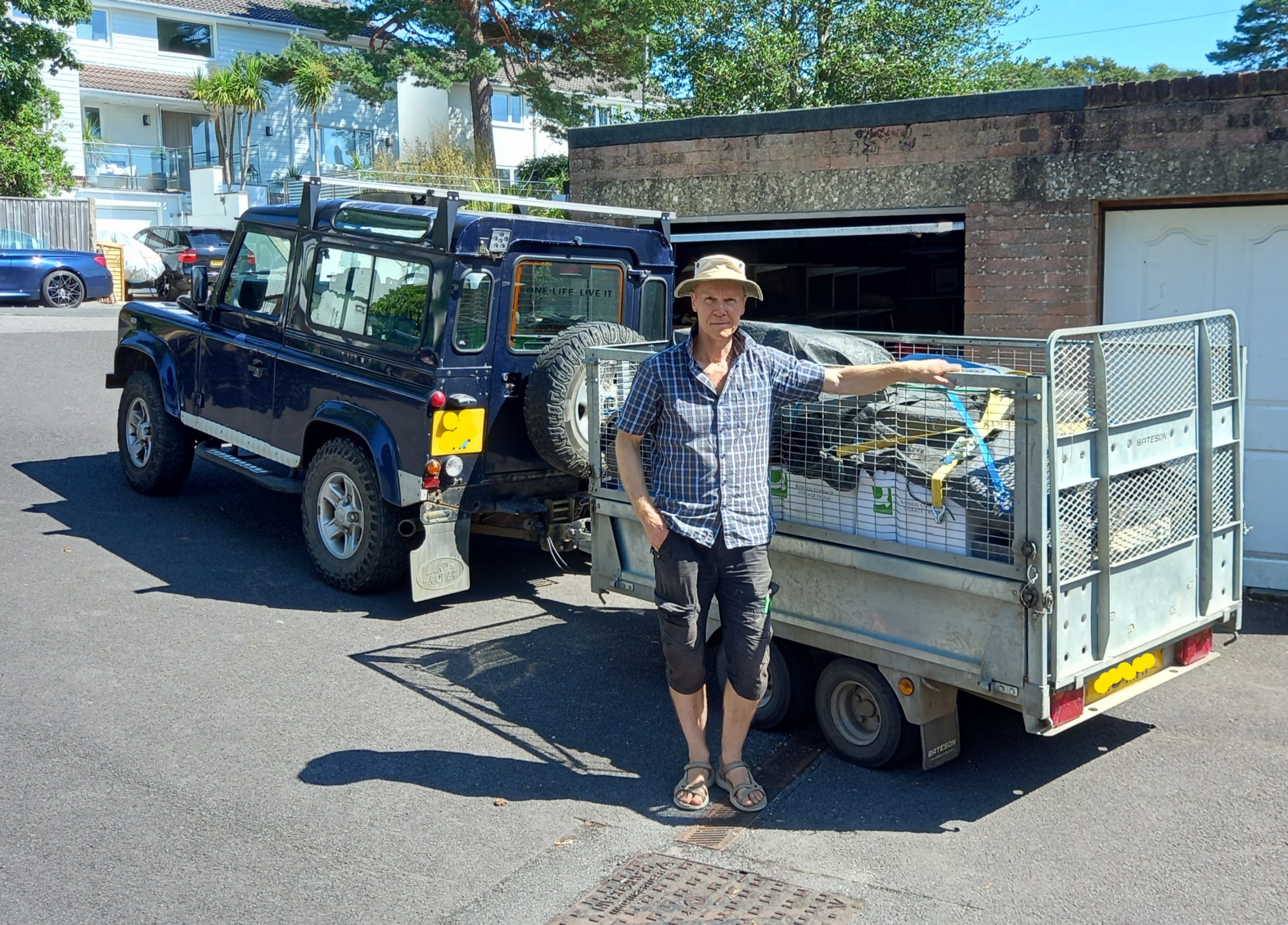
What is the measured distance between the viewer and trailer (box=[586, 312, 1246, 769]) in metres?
4.40

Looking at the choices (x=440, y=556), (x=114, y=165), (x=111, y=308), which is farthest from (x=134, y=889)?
(x=114, y=165)

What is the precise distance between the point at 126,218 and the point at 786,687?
36161 mm

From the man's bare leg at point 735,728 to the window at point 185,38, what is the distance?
41167 mm

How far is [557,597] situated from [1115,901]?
414 cm

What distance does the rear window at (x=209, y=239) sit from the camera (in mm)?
25469

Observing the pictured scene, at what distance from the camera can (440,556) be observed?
6922mm

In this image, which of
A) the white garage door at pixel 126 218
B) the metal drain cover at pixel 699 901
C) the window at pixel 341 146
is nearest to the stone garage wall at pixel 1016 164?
the metal drain cover at pixel 699 901

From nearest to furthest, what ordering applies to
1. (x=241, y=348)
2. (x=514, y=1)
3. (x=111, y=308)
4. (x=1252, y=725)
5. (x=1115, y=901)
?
(x=1115, y=901)
(x=1252, y=725)
(x=241, y=348)
(x=111, y=308)
(x=514, y=1)

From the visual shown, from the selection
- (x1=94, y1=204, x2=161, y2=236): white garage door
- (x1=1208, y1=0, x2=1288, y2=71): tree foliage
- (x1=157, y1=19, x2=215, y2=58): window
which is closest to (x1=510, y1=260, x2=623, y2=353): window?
(x1=94, y1=204, x2=161, y2=236): white garage door

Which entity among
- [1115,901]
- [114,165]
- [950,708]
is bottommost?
[1115,901]

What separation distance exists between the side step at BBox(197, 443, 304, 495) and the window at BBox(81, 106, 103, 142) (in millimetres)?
33665

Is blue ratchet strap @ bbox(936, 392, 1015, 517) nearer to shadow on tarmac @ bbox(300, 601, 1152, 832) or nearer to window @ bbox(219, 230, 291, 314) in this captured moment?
shadow on tarmac @ bbox(300, 601, 1152, 832)

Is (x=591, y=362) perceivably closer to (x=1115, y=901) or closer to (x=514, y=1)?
(x=1115, y=901)

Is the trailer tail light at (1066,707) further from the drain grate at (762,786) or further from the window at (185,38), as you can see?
the window at (185,38)
